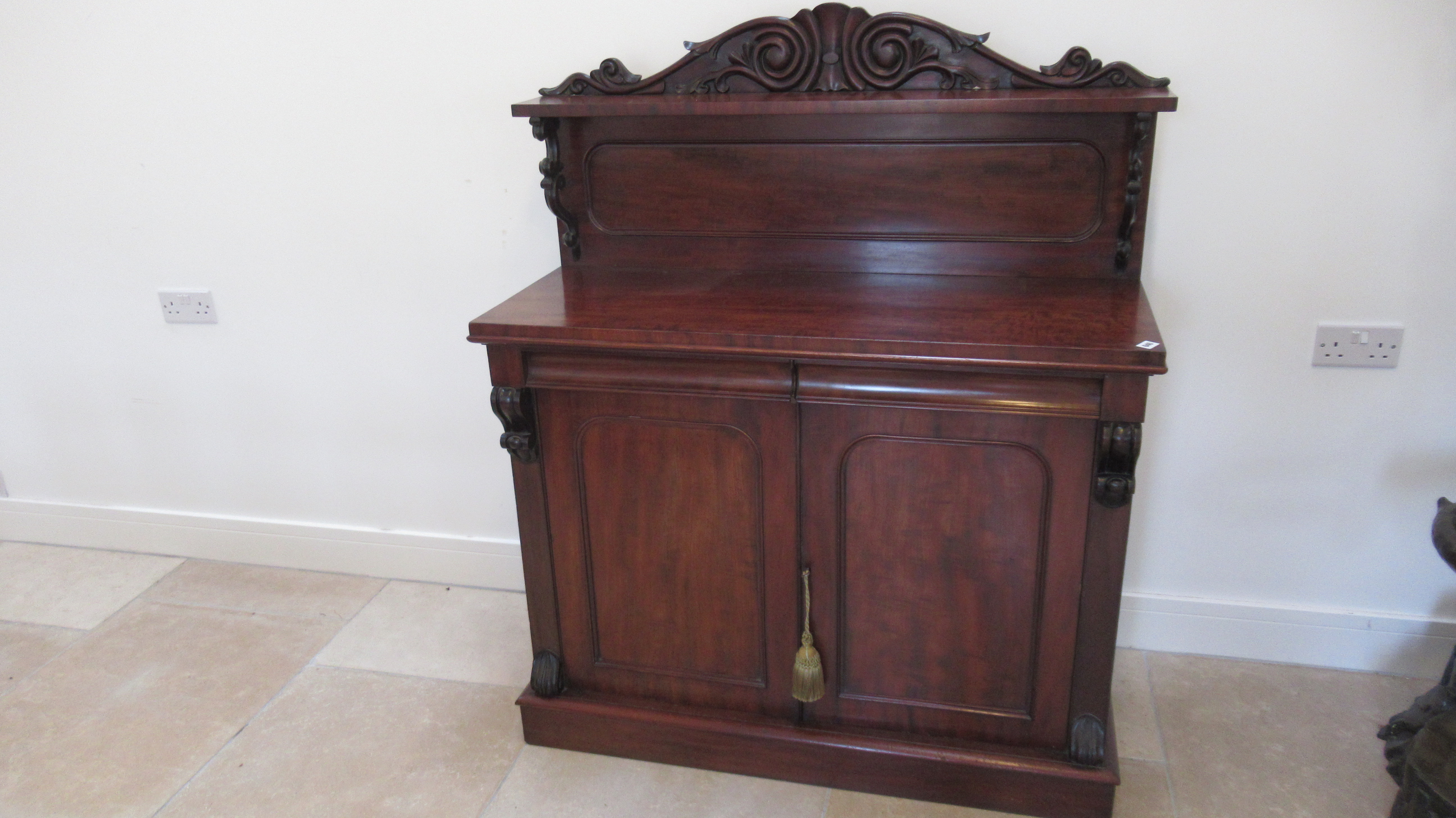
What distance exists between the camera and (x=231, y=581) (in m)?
2.71

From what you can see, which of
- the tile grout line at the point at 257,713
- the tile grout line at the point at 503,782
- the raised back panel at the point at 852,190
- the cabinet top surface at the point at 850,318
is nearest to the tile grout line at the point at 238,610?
the tile grout line at the point at 257,713

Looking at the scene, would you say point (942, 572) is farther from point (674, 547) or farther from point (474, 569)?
point (474, 569)

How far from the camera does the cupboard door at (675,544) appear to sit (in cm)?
175

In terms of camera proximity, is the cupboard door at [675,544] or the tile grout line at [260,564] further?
the tile grout line at [260,564]

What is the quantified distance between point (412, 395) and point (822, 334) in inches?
49.9

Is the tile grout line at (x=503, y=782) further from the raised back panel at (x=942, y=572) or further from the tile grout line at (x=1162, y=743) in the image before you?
the tile grout line at (x=1162, y=743)

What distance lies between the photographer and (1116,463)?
1.58 meters

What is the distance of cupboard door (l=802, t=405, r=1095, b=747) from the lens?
1.64 m

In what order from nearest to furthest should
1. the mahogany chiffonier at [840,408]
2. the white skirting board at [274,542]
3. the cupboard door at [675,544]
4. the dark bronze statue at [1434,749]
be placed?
the dark bronze statue at [1434,749]
the mahogany chiffonier at [840,408]
the cupboard door at [675,544]
the white skirting board at [274,542]

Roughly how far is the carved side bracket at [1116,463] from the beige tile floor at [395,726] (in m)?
0.66

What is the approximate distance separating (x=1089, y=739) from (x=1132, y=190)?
0.96m

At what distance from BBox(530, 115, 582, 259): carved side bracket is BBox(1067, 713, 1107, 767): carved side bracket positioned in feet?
4.29

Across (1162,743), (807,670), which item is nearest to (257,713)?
(807,670)

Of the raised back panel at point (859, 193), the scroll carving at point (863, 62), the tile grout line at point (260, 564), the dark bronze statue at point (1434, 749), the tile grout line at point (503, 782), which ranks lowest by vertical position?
the tile grout line at point (503, 782)
